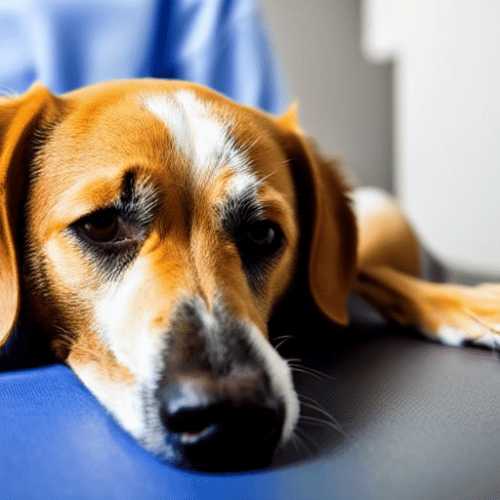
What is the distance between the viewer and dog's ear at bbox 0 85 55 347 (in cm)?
110

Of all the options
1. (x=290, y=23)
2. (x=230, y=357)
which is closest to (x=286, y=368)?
(x=230, y=357)

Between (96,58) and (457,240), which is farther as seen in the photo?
(457,240)

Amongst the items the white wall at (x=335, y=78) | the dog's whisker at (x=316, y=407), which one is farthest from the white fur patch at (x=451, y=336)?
the white wall at (x=335, y=78)

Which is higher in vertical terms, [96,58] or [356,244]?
[96,58]

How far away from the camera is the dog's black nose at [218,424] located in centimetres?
78

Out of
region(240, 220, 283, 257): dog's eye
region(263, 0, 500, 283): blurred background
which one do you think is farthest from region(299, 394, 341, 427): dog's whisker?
region(263, 0, 500, 283): blurred background

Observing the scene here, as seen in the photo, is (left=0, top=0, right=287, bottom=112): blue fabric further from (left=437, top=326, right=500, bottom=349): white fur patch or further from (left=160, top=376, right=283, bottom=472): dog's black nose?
(left=160, top=376, right=283, bottom=472): dog's black nose

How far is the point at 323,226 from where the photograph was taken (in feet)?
4.96

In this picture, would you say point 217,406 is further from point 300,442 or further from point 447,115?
point 447,115

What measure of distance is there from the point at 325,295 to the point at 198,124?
578 mm

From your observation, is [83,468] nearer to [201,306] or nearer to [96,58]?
[201,306]

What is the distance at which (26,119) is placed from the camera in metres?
1.22

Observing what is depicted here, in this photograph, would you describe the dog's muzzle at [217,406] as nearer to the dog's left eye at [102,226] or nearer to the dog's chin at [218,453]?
the dog's chin at [218,453]

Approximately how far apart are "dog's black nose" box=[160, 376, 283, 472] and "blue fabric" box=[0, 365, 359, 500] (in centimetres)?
2
